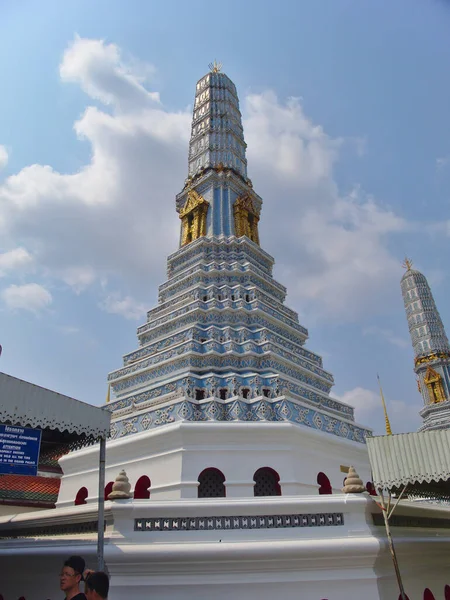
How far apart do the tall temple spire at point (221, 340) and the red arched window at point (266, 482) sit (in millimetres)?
1609

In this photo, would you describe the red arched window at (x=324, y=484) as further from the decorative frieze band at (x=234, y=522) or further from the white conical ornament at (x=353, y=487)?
the decorative frieze band at (x=234, y=522)

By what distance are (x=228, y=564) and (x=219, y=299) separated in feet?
37.8

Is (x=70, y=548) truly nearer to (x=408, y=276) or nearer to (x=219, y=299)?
(x=219, y=299)

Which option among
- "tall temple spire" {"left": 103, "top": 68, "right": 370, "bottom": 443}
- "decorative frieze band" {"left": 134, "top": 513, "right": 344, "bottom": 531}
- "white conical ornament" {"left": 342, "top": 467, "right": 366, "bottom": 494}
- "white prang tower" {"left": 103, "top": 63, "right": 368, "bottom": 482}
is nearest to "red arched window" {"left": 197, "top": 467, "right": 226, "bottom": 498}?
"white prang tower" {"left": 103, "top": 63, "right": 368, "bottom": 482}

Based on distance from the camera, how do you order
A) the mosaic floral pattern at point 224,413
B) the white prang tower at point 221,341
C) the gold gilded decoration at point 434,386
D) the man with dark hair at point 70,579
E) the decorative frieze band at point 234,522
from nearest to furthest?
the man with dark hair at point 70,579 < the decorative frieze band at point 234,522 < the mosaic floral pattern at point 224,413 < the white prang tower at point 221,341 < the gold gilded decoration at point 434,386

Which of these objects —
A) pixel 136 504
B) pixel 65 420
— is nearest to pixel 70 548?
pixel 136 504

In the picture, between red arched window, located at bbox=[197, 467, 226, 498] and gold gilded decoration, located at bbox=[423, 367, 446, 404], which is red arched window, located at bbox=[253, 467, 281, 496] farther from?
gold gilded decoration, located at bbox=[423, 367, 446, 404]

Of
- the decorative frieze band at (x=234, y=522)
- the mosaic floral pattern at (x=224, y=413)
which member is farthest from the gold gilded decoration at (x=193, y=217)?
the decorative frieze band at (x=234, y=522)

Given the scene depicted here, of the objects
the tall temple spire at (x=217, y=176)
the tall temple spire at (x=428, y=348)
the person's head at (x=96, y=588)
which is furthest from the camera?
the tall temple spire at (x=428, y=348)

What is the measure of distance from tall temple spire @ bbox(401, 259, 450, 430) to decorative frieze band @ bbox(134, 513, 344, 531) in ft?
116

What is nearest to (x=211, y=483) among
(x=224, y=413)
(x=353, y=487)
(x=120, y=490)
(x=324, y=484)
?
(x=224, y=413)

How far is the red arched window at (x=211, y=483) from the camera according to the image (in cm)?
1254

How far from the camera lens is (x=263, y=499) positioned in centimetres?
934

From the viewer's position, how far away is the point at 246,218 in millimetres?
23438
